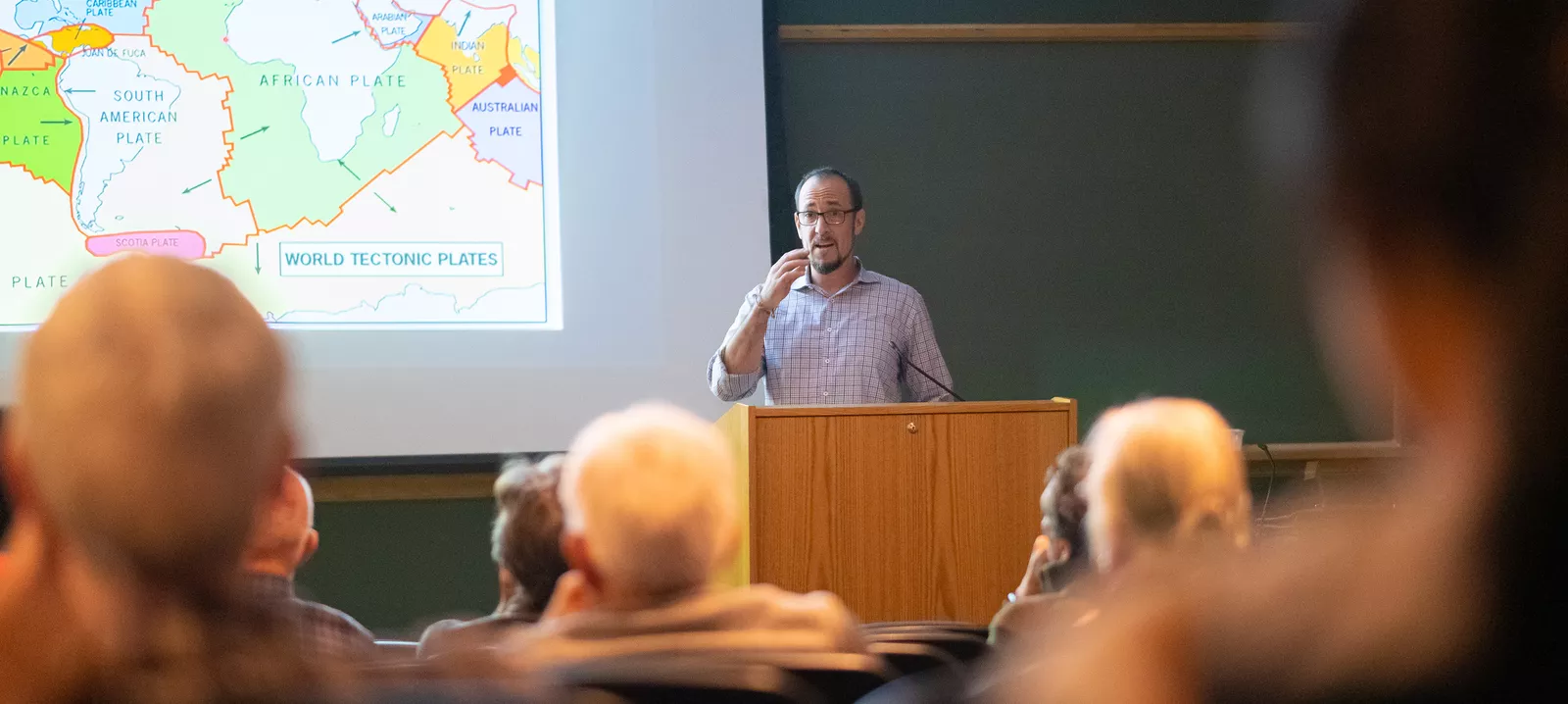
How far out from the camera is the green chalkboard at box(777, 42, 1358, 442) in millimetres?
4586

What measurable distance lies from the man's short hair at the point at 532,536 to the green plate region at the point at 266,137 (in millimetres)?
2359

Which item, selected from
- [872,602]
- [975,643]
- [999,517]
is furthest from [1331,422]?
[975,643]

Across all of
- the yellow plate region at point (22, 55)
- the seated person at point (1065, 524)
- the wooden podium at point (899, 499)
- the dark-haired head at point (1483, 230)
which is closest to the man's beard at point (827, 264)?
the wooden podium at point (899, 499)

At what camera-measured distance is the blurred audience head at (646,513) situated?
1.55 m

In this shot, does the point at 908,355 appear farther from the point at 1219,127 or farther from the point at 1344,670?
the point at 1344,670

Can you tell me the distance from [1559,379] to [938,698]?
16.3 inches

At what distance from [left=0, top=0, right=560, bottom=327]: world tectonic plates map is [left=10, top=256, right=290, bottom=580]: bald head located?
3.06 m

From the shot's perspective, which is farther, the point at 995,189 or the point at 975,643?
the point at 995,189

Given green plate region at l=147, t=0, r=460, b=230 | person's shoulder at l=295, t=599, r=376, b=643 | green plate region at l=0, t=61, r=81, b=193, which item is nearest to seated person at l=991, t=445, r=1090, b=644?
person's shoulder at l=295, t=599, r=376, b=643

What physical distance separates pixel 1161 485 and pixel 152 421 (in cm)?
101

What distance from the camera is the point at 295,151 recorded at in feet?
13.0

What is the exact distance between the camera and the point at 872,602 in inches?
120

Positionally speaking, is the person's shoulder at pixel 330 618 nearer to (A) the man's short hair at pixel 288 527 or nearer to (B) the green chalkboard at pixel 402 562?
(A) the man's short hair at pixel 288 527

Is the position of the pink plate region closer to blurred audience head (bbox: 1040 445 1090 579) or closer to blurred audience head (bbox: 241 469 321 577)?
blurred audience head (bbox: 241 469 321 577)
